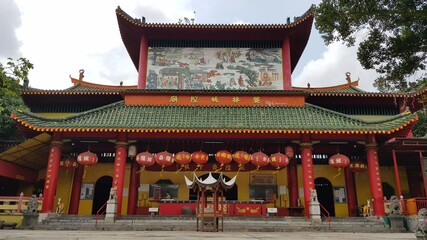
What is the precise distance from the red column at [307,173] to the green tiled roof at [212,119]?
3.60 ft

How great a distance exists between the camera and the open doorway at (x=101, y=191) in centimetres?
1809

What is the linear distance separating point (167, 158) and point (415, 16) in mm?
10612

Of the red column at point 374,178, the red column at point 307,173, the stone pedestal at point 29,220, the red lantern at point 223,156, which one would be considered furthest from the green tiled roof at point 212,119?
the stone pedestal at point 29,220

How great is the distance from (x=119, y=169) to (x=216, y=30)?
30.0 feet

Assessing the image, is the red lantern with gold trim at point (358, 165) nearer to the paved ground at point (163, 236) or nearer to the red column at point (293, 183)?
the red column at point (293, 183)

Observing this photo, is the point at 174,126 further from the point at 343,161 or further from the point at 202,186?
the point at 343,161

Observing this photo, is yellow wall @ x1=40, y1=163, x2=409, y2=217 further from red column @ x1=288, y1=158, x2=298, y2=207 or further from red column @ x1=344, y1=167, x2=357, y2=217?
red column @ x1=288, y1=158, x2=298, y2=207

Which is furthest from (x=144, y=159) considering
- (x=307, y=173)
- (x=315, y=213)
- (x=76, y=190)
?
(x=315, y=213)

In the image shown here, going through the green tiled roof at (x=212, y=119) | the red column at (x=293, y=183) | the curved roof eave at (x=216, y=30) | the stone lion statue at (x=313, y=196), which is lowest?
the stone lion statue at (x=313, y=196)

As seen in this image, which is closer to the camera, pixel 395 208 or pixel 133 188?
pixel 395 208

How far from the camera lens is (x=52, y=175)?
48.1 feet

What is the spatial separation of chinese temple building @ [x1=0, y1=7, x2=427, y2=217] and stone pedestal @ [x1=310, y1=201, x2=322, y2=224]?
67cm

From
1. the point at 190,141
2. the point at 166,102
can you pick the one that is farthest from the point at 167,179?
the point at 166,102

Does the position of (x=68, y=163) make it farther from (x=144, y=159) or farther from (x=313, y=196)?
(x=313, y=196)
